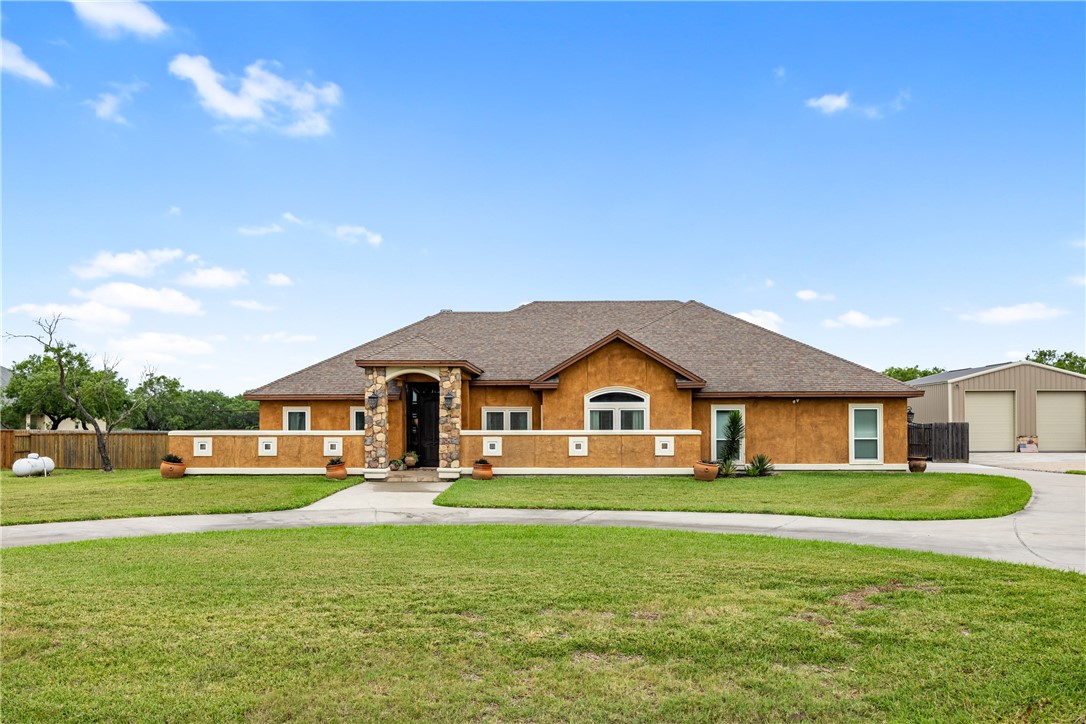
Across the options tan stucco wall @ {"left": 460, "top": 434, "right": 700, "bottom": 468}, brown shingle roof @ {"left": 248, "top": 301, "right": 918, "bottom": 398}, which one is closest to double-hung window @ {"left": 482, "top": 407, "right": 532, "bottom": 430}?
brown shingle roof @ {"left": 248, "top": 301, "right": 918, "bottom": 398}

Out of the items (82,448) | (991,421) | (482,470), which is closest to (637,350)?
(482,470)

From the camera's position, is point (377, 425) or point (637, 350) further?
point (637, 350)

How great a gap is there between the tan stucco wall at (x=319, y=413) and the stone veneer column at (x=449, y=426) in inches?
175

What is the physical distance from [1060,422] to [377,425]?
1306 inches

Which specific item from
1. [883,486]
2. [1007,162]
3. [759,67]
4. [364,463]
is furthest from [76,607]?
[1007,162]

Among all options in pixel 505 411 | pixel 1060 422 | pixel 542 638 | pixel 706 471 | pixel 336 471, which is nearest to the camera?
pixel 542 638

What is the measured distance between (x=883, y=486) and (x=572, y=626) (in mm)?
15324

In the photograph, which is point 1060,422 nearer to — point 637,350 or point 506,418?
point 637,350

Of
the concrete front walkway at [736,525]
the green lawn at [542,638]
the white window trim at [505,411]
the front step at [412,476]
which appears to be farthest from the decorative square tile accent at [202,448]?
the green lawn at [542,638]

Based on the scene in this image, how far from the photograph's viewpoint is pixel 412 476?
68.7ft

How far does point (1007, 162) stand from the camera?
20.4 metres

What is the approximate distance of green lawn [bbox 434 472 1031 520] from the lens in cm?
1401

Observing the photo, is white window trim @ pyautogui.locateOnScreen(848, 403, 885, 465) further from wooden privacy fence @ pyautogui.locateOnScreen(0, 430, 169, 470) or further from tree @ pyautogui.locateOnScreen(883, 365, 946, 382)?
tree @ pyautogui.locateOnScreen(883, 365, 946, 382)

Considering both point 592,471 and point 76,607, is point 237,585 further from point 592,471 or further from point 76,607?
point 592,471
